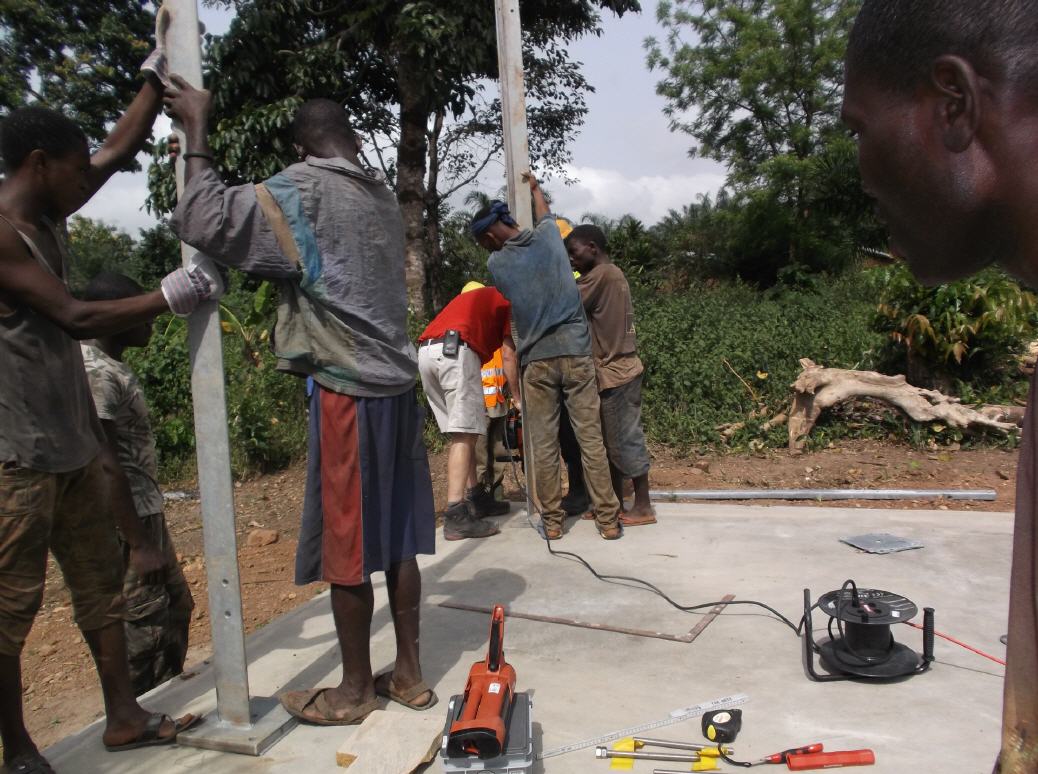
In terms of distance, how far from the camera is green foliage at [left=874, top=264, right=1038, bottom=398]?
7320mm

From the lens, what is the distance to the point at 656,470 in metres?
7.25

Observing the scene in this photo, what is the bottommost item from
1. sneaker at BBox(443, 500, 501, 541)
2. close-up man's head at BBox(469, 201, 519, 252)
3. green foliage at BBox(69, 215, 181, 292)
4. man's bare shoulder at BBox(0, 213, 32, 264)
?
sneaker at BBox(443, 500, 501, 541)

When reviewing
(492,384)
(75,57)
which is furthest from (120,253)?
(492,384)

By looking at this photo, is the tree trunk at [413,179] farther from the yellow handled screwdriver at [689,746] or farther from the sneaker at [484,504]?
the yellow handled screwdriver at [689,746]

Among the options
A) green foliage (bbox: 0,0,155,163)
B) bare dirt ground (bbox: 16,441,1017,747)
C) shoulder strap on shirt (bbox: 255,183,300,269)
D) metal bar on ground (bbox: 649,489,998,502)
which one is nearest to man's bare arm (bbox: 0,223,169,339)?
shoulder strap on shirt (bbox: 255,183,300,269)

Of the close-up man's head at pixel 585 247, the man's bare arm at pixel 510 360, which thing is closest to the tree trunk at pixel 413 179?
the man's bare arm at pixel 510 360

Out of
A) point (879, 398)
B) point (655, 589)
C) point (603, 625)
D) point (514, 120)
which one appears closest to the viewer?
point (603, 625)

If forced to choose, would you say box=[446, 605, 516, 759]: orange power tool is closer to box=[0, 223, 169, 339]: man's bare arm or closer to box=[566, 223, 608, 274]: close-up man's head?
box=[0, 223, 169, 339]: man's bare arm

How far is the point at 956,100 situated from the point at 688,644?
282 cm

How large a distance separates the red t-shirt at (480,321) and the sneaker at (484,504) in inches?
33.8

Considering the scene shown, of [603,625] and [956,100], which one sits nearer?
[956,100]

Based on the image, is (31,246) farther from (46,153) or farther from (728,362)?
(728,362)

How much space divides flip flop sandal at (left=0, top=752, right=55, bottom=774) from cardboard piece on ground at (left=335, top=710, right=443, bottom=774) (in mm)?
889

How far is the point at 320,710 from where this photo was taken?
2.83 meters
